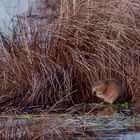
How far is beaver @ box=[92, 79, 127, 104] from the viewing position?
10.5 metres

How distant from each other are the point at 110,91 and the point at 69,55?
0.84m

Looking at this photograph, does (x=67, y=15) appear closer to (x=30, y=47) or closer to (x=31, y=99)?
(x=30, y=47)

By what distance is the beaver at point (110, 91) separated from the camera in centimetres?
1054

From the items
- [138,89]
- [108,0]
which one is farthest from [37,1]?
[138,89]

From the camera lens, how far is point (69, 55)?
1091 centimetres

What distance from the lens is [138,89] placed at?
10719mm

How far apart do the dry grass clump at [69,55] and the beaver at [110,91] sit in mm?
174

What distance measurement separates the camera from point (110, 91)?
10.7 meters

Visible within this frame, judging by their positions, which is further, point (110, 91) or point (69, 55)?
point (69, 55)

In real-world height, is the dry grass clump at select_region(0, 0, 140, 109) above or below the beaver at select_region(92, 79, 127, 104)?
above

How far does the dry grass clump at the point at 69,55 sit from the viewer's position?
417 inches

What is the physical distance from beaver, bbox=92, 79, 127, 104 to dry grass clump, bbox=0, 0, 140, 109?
17 centimetres

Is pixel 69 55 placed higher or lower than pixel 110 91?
higher

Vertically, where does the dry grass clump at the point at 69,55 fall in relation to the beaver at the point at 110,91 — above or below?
above
